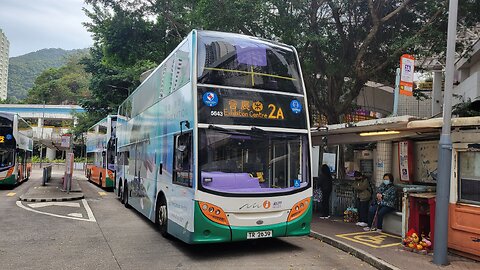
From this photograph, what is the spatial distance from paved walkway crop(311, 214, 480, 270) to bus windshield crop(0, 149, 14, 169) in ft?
49.1

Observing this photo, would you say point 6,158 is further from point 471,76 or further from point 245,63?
point 471,76

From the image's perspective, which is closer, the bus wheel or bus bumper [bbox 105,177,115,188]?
the bus wheel

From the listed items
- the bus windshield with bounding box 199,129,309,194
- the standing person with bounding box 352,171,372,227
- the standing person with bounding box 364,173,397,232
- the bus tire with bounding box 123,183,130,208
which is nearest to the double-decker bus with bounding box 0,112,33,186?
the bus tire with bounding box 123,183,130,208

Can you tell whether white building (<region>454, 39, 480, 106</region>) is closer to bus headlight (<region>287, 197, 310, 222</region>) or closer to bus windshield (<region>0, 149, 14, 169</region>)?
bus headlight (<region>287, 197, 310, 222</region>)

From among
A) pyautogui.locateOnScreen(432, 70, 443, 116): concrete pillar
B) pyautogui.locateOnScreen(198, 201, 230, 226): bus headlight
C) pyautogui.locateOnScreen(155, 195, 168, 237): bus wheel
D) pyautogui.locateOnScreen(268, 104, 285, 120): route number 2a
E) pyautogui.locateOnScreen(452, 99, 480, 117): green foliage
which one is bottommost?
pyautogui.locateOnScreen(155, 195, 168, 237): bus wheel

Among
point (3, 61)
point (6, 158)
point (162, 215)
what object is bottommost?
point (162, 215)

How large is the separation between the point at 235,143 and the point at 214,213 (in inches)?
50.0

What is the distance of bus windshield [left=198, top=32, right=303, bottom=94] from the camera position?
24.0 feet

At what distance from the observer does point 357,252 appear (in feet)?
24.3

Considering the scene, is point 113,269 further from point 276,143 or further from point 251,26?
point 251,26

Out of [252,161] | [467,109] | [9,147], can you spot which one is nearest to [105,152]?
[9,147]

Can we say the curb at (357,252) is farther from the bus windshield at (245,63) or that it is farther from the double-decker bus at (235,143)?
the bus windshield at (245,63)

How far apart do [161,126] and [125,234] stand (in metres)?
2.61

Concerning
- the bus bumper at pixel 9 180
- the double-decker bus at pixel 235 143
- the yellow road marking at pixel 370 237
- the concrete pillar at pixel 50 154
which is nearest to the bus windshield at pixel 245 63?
the double-decker bus at pixel 235 143
